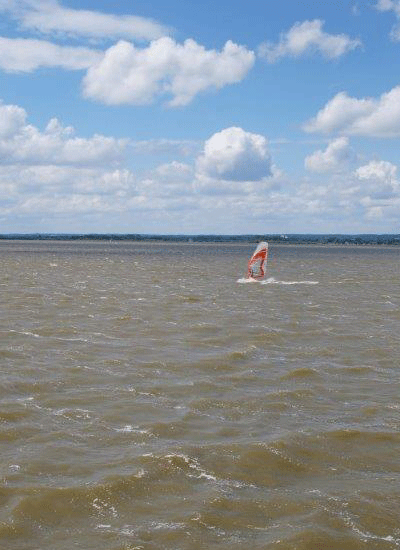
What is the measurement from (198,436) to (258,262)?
47.7 meters

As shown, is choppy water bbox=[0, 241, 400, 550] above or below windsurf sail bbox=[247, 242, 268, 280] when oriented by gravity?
below

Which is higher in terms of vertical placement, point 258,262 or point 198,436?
point 258,262

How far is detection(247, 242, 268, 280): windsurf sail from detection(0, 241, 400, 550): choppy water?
100 feet

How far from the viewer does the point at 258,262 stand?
6056 cm

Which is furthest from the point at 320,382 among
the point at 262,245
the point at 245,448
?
the point at 262,245

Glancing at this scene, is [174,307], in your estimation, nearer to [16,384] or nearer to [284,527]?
[16,384]

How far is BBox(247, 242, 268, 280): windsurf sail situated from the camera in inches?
2317

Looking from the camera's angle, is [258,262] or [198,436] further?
[258,262]

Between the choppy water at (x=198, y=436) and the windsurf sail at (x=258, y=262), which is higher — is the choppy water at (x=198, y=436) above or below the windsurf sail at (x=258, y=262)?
below

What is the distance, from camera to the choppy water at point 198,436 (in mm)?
9453

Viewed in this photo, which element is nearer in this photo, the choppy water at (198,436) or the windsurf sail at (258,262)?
the choppy water at (198,436)

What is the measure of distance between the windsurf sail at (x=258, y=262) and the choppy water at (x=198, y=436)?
100ft

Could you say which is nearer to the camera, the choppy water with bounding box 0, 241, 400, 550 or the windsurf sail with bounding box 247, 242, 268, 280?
the choppy water with bounding box 0, 241, 400, 550

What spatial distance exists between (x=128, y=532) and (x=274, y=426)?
5.66 meters
